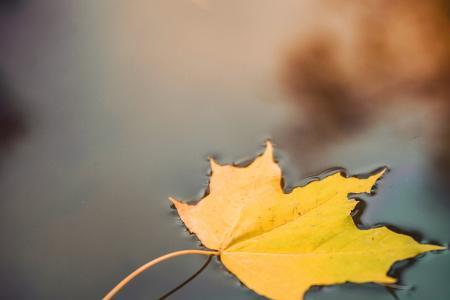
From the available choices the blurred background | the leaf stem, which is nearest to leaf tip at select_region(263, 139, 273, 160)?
the blurred background

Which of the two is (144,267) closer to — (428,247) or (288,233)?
(288,233)

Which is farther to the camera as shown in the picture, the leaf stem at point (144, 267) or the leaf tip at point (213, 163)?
the leaf tip at point (213, 163)

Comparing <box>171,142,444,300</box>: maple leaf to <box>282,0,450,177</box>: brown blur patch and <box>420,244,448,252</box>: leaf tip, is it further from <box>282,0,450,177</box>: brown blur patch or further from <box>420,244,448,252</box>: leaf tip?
<box>282,0,450,177</box>: brown blur patch

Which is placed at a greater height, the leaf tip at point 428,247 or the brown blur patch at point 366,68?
the brown blur patch at point 366,68

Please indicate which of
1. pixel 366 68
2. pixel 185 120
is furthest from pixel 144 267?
pixel 366 68

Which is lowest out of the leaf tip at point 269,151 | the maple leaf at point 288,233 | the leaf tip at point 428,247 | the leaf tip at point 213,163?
the leaf tip at point 428,247

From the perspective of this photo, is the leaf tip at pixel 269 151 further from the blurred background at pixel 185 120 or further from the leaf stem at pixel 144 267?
the leaf stem at pixel 144 267

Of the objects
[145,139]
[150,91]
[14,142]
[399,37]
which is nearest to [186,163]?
[145,139]

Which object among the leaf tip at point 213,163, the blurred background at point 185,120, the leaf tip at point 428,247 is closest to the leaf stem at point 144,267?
the blurred background at point 185,120
